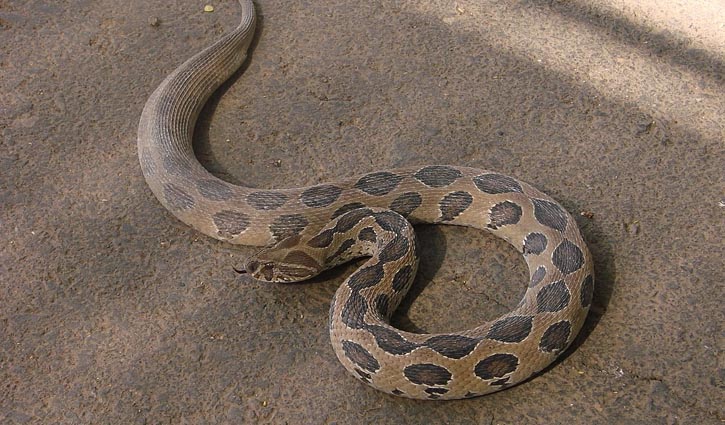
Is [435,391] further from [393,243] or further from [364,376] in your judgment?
[393,243]

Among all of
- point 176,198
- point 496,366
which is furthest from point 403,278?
point 176,198

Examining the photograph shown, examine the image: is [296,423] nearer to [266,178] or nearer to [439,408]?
[439,408]

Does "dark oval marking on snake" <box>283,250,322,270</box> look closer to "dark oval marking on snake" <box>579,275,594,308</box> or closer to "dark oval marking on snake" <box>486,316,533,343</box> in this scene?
"dark oval marking on snake" <box>486,316,533,343</box>

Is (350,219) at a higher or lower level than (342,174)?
higher

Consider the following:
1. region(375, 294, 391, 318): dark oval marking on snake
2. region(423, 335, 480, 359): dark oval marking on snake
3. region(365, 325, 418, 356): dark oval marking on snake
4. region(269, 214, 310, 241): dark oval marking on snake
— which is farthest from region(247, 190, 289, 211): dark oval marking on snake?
region(423, 335, 480, 359): dark oval marking on snake

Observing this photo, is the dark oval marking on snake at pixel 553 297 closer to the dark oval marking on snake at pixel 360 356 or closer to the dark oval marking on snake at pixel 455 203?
the dark oval marking on snake at pixel 455 203

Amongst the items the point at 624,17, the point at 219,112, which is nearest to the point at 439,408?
the point at 219,112
